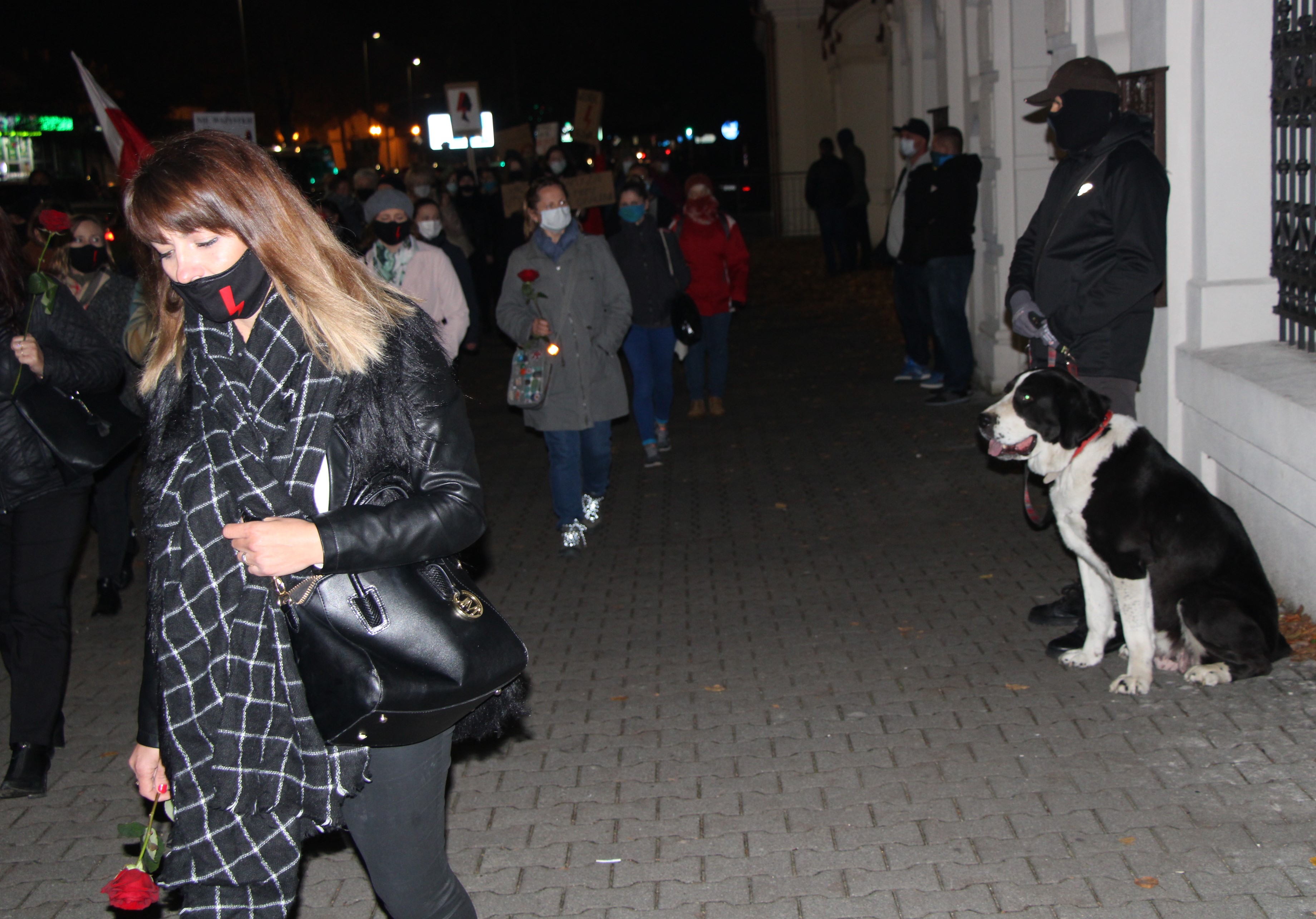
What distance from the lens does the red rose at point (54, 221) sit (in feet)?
21.3

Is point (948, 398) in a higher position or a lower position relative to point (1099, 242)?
lower

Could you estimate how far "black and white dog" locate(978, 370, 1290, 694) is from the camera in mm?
4992

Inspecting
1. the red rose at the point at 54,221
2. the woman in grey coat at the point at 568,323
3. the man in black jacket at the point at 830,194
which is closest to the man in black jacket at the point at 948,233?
the woman in grey coat at the point at 568,323

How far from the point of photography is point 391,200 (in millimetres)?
8312

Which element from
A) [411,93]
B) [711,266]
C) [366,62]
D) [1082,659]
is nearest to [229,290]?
[1082,659]

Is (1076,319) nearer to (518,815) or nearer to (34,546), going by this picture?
(518,815)

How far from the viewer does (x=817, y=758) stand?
4754 mm

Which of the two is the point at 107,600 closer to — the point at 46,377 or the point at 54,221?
the point at 54,221

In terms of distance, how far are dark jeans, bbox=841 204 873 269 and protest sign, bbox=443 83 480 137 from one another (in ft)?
25.8

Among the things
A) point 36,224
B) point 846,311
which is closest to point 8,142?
point 846,311

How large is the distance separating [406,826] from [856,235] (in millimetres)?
23321

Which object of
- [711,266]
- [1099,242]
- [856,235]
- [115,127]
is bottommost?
[711,266]

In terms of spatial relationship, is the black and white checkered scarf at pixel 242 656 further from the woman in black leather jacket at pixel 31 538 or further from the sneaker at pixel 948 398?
the sneaker at pixel 948 398

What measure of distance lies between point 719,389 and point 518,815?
783 centimetres
